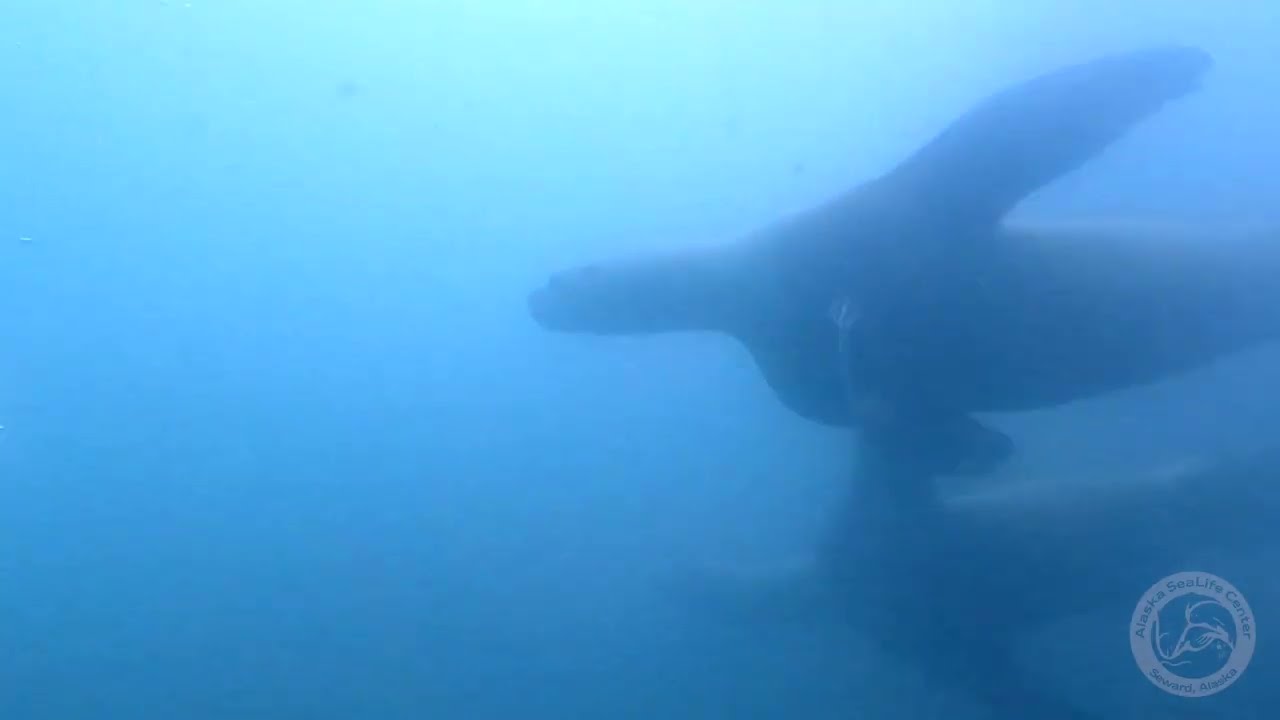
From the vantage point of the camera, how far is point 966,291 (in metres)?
0.99

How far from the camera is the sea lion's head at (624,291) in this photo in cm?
99

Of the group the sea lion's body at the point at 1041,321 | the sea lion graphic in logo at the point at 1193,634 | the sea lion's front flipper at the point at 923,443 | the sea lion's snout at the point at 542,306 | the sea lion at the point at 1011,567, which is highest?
the sea lion's snout at the point at 542,306

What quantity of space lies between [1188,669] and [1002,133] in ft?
2.32

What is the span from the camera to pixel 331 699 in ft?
3.50

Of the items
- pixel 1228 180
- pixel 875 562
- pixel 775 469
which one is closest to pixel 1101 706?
pixel 875 562

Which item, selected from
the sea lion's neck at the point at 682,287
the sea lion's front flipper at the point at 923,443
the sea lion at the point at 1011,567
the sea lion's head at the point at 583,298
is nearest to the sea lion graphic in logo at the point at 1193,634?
the sea lion at the point at 1011,567

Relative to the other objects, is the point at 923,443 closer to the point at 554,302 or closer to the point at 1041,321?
the point at 1041,321

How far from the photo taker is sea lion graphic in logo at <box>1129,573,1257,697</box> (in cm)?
102

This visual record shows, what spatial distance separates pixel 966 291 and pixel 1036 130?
0.67 feet

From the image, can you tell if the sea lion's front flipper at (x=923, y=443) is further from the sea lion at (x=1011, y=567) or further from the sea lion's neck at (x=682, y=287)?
the sea lion's neck at (x=682, y=287)

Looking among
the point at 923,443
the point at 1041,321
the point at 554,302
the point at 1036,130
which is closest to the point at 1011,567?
the point at 923,443

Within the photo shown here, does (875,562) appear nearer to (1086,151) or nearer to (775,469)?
(775,469)

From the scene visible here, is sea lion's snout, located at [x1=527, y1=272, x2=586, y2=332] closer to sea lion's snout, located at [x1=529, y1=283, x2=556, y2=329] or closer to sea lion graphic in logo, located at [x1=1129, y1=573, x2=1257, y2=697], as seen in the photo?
sea lion's snout, located at [x1=529, y1=283, x2=556, y2=329]

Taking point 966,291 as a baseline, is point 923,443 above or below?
below
